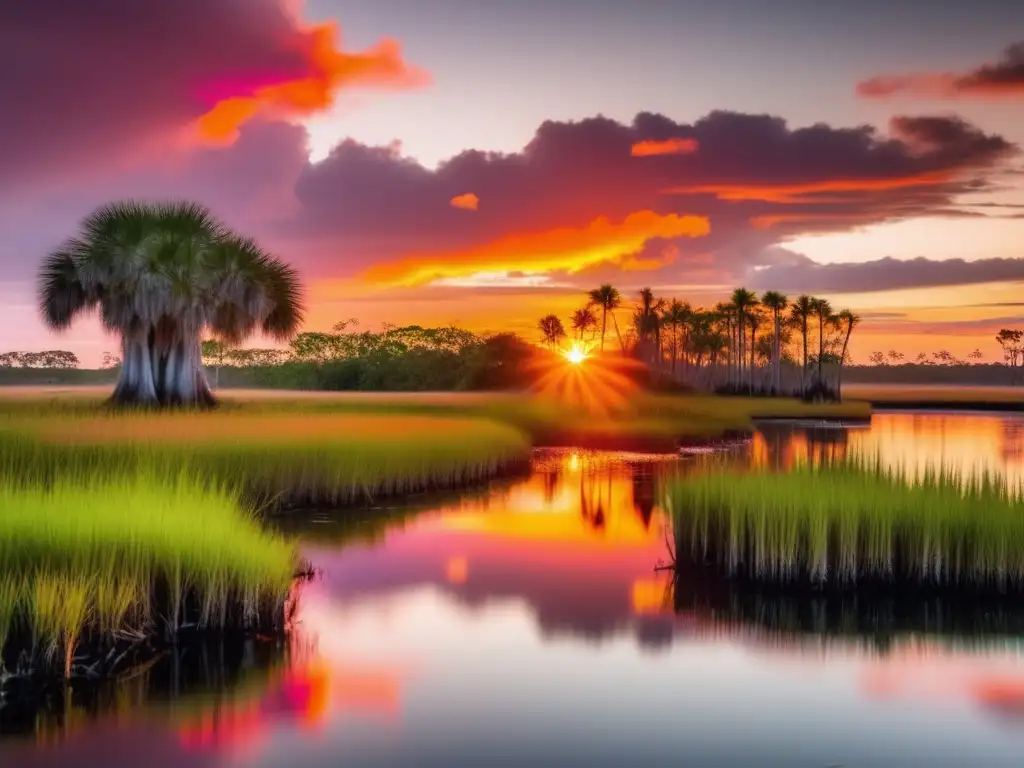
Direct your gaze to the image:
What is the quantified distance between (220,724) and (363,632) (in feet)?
13.7

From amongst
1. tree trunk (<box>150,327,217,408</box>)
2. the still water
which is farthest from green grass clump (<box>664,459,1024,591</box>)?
tree trunk (<box>150,327,217,408</box>)

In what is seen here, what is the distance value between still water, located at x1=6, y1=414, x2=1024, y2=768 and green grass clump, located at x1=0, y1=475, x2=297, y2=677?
0.66 meters

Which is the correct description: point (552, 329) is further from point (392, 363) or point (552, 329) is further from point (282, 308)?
point (282, 308)

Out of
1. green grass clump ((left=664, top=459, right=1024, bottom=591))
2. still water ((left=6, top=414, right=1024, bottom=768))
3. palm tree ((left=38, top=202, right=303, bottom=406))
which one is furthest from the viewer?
palm tree ((left=38, top=202, right=303, bottom=406))

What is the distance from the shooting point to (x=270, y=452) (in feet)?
91.0

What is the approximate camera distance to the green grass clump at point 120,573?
10.6 metres

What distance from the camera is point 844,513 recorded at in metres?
16.3

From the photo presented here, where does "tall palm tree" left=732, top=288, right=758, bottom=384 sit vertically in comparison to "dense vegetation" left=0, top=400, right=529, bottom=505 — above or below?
above

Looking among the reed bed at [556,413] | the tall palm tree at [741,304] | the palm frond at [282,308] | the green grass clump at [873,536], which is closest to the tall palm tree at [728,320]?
the tall palm tree at [741,304]

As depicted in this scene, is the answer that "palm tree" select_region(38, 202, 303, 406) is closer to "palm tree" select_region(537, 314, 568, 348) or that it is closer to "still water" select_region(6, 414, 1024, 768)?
"still water" select_region(6, 414, 1024, 768)

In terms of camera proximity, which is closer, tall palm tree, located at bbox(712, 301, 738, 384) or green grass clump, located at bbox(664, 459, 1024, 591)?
green grass clump, located at bbox(664, 459, 1024, 591)

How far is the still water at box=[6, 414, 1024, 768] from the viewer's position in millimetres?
10211

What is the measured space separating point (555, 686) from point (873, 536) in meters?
6.57

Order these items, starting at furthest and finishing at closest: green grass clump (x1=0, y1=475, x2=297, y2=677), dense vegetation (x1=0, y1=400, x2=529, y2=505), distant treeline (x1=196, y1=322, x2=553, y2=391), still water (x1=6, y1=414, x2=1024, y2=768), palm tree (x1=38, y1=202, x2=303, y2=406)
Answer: distant treeline (x1=196, y1=322, x2=553, y2=391)
palm tree (x1=38, y1=202, x2=303, y2=406)
dense vegetation (x1=0, y1=400, x2=529, y2=505)
green grass clump (x1=0, y1=475, x2=297, y2=677)
still water (x1=6, y1=414, x2=1024, y2=768)
